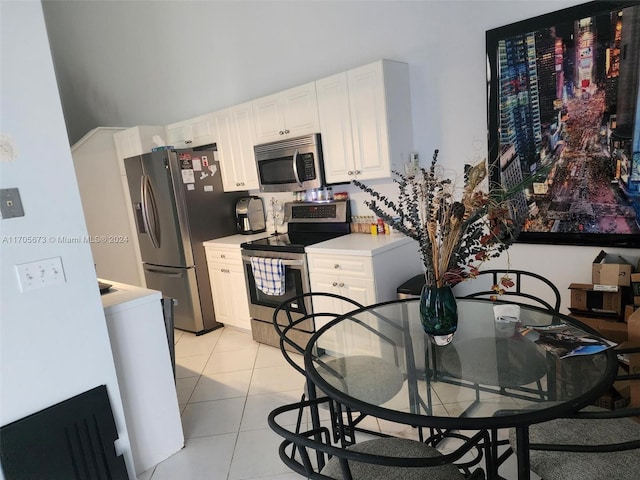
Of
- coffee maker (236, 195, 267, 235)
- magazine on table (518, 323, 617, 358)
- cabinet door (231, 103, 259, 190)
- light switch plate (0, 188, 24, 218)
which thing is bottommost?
magazine on table (518, 323, 617, 358)

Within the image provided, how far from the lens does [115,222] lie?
4.88 meters

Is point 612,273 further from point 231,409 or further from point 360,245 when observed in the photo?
point 231,409

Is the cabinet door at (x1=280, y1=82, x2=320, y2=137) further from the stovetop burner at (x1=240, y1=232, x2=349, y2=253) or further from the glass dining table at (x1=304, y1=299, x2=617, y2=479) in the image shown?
the glass dining table at (x1=304, y1=299, x2=617, y2=479)

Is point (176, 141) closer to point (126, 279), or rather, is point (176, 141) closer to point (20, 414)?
point (126, 279)

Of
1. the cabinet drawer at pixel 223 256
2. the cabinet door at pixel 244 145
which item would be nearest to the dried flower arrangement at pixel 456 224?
the cabinet drawer at pixel 223 256

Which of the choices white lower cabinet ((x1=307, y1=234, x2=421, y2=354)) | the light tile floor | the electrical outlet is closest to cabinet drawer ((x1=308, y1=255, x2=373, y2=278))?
white lower cabinet ((x1=307, y1=234, x2=421, y2=354))

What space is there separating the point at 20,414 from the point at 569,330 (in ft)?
7.34

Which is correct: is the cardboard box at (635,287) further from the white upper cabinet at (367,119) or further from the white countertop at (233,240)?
the white countertop at (233,240)

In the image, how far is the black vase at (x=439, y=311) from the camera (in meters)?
1.59

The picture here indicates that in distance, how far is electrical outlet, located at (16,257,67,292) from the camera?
→ 5.51 feet

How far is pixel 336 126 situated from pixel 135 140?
101 inches

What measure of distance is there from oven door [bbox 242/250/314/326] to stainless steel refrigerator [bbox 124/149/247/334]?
720 millimetres

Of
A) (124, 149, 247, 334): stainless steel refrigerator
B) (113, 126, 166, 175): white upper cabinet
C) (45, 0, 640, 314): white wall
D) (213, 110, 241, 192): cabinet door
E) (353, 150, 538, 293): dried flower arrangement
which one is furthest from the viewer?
(113, 126, 166, 175): white upper cabinet

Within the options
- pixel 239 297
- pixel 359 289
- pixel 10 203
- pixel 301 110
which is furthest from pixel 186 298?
pixel 10 203
